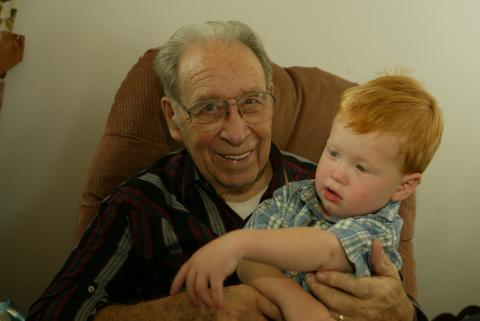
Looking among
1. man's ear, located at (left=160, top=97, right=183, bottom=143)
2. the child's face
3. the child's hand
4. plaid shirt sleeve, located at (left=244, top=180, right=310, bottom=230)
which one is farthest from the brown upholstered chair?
the child's hand

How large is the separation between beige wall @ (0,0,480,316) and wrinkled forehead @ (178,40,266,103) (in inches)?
23.8

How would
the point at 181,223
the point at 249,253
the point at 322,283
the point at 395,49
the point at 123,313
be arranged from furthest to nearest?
1. the point at 395,49
2. the point at 181,223
3. the point at 123,313
4. the point at 322,283
5. the point at 249,253

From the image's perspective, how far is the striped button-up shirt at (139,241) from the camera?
114cm

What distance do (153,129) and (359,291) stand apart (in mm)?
807

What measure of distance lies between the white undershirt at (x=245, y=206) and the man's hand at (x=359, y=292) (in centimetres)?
40

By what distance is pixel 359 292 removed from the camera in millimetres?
953

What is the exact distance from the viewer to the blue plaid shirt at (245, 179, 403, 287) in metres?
0.94

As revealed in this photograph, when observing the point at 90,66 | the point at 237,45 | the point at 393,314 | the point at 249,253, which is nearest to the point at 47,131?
the point at 90,66

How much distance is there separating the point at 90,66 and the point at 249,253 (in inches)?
49.2

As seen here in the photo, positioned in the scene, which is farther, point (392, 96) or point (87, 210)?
point (87, 210)

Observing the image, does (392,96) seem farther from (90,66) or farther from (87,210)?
(90,66)

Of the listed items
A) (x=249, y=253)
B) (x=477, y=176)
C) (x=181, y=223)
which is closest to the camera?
(x=249, y=253)

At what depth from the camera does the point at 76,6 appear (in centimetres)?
172

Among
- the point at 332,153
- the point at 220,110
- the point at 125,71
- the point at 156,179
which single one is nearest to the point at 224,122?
the point at 220,110
